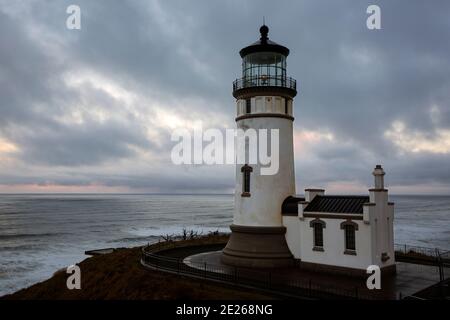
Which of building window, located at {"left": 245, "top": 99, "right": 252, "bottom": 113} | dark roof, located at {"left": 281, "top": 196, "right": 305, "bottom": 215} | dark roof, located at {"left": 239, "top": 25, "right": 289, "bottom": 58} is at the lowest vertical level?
dark roof, located at {"left": 281, "top": 196, "right": 305, "bottom": 215}

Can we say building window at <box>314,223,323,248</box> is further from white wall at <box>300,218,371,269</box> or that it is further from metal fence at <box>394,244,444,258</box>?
metal fence at <box>394,244,444,258</box>

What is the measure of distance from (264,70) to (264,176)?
6.30m

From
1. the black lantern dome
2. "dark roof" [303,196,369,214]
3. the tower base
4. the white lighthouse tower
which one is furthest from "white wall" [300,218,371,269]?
the black lantern dome

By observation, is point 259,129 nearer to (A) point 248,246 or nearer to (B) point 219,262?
(A) point 248,246

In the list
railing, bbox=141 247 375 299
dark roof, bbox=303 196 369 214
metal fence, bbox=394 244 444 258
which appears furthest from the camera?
metal fence, bbox=394 244 444 258

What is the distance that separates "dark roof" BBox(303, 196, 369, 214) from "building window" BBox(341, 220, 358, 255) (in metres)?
0.71

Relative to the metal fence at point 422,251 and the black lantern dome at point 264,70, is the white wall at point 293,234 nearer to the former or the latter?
the black lantern dome at point 264,70

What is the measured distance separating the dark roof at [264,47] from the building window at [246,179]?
6751mm

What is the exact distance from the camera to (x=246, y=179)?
932 inches

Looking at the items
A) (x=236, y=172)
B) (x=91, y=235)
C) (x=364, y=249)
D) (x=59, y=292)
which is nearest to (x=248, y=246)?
(x=236, y=172)

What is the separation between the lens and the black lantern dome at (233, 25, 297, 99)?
75.8ft

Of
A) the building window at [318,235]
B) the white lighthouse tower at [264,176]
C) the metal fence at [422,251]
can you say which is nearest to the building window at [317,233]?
the building window at [318,235]

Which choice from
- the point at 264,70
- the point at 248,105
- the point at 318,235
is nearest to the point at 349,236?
the point at 318,235
